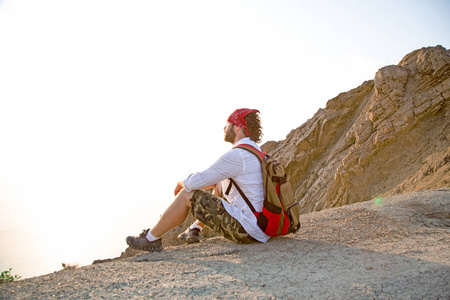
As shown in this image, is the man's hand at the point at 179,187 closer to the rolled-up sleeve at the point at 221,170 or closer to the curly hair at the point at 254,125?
the rolled-up sleeve at the point at 221,170

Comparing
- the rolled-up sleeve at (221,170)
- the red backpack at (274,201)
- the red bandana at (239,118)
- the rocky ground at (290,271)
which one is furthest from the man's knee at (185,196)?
the red bandana at (239,118)

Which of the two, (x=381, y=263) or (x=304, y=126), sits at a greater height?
(x=304, y=126)

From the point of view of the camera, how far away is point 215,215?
4.04 meters

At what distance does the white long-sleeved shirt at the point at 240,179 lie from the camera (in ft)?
12.8

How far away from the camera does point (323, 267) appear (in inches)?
127

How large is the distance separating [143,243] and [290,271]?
2.02 metres

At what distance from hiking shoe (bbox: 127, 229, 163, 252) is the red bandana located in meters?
1.86

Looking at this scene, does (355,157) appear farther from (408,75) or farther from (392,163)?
(408,75)

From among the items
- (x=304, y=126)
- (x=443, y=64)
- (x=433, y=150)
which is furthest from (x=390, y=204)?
(x=304, y=126)

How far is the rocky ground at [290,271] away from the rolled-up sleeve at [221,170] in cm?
91

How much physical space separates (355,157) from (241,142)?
401 inches

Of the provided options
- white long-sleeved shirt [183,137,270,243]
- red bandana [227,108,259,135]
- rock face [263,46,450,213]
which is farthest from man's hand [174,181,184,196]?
rock face [263,46,450,213]

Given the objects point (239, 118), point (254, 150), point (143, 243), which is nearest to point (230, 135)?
point (239, 118)

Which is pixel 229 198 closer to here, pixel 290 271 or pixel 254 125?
pixel 254 125
